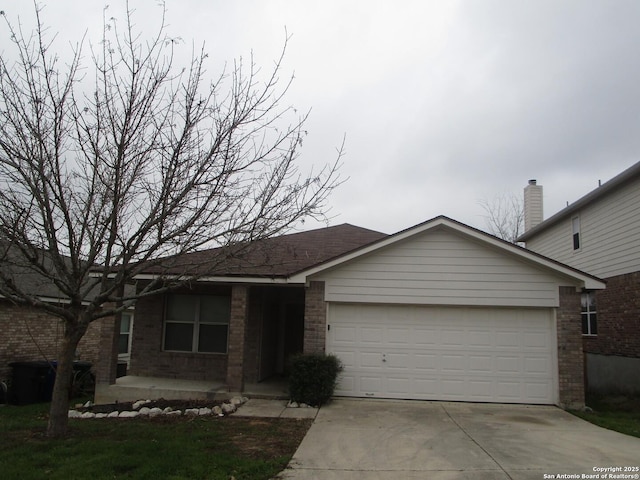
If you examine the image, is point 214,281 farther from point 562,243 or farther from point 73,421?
point 562,243

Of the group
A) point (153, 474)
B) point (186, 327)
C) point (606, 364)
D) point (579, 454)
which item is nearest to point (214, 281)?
point (186, 327)

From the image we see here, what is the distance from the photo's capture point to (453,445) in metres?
7.79

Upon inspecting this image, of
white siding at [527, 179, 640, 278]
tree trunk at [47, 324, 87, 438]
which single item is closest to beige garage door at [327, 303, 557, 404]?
white siding at [527, 179, 640, 278]

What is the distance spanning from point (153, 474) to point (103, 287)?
3.08 metres

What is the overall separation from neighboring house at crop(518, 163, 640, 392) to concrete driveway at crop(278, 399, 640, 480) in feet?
16.6

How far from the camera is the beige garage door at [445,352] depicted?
11570mm

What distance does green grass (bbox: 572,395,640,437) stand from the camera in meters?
9.49

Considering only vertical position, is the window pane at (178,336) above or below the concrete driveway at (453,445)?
above

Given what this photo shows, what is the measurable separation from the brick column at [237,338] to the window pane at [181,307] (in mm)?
2148

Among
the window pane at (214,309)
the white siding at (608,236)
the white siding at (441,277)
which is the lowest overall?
the window pane at (214,309)

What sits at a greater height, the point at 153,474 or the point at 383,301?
the point at 383,301

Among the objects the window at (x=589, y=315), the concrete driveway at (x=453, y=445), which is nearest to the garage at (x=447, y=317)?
the concrete driveway at (x=453, y=445)

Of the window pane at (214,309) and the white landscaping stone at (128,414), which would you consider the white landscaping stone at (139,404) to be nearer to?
the white landscaping stone at (128,414)

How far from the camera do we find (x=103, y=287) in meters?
8.02
